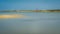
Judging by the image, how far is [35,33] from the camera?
1.26m

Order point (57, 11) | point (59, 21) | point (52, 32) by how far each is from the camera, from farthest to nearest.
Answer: point (57, 11) < point (59, 21) < point (52, 32)

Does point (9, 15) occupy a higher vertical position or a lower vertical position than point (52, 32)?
higher

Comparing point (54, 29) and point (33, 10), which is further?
point (33, 10)

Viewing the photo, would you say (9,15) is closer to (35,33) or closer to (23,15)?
(23,15)

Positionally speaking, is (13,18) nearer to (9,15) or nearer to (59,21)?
(9,15)

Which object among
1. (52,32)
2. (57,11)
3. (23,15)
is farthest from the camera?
(23,15)

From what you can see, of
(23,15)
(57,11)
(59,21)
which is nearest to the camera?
(59,21)

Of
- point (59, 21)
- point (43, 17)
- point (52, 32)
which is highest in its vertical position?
point (43, 17)

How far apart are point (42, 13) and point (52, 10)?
0.60 feet

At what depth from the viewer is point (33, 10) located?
1.81m

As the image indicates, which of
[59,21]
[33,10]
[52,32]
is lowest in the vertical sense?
[52,32]

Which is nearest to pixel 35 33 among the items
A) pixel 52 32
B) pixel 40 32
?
pixel 40 32

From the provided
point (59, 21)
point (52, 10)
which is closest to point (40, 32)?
point (59, 21)

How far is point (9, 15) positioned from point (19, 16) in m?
0.18
